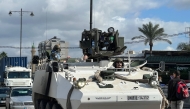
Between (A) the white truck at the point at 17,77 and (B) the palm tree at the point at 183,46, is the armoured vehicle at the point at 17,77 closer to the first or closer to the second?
(A) the white truck at the point at 17,77

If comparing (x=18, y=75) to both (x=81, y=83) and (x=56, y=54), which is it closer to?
(x=56, y=54)

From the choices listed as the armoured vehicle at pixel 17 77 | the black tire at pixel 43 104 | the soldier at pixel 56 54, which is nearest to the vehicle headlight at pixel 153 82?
the soldier at pixel 56 54

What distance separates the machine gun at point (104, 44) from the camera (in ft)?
45.4

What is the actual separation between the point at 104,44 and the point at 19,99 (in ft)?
30.3

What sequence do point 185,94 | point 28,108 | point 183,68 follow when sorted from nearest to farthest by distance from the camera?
point 185,94 < point 28,108 < point 183,68

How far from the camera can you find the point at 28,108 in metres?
21.3

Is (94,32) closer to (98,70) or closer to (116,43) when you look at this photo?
(116,43)

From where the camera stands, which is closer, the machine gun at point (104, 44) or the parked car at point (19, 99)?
the machine gun at point (104, 44)

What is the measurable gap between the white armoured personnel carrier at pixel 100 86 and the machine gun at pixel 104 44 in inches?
3.3

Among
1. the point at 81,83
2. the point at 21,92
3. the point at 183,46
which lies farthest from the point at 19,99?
the point at 183,46

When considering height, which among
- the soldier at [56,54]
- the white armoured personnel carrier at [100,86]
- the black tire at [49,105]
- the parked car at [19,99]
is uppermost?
the soldier at [56,54]

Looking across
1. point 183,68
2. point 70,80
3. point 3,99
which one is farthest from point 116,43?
point 183,68

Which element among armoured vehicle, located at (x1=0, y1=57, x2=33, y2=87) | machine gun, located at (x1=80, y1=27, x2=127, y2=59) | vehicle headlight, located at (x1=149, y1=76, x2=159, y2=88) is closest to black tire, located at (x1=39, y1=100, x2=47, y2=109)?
machine gun, located at (x1=80, y1=27, x2=127, y2=59)

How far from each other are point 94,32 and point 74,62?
113 cm
